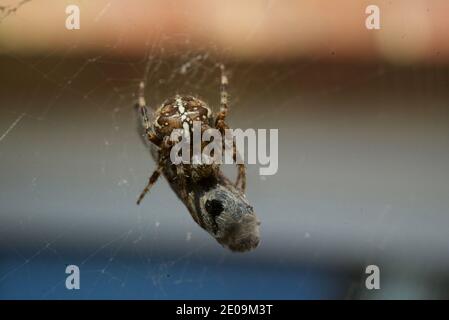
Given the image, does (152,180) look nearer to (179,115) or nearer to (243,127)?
(179,115)

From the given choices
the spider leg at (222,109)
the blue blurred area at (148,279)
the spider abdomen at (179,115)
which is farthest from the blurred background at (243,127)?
the spider abdomen at (179,115)

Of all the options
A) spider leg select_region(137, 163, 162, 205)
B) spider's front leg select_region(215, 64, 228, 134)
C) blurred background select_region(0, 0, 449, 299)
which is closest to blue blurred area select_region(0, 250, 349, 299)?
blurred background select_region(0, 0, 449, 299)

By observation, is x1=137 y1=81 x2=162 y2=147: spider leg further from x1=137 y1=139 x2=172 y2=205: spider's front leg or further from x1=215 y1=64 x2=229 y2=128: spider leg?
x1=215 y1=64 x2=229 y2=128: spider leg

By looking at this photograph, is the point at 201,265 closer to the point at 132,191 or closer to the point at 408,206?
the point at 132,191

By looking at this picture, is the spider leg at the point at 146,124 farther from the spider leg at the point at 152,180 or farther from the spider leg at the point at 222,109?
the spider leg at the point at 222,109

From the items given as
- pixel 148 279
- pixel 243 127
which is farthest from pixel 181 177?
pixel 243 127
